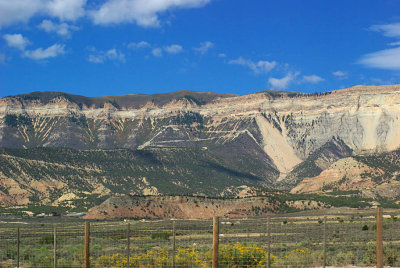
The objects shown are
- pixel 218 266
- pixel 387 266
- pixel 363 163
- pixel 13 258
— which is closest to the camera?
pixel 218 266

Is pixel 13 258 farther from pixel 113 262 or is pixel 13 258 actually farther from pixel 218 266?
pixel 218 266

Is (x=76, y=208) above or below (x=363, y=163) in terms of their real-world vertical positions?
below

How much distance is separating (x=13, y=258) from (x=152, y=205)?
9771cm

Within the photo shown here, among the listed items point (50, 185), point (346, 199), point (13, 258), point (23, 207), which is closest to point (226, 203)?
point (346, 199)

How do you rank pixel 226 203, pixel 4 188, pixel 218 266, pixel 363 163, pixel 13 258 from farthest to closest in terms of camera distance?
pixel 363 163, pixel 4 188, pixel 226 203, pixel 13 258, pixel 218 266

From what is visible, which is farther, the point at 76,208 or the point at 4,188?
the point at 4,188

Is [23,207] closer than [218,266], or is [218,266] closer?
[218,266]

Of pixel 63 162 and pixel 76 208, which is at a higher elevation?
pixel 63 162

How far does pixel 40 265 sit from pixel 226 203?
106m

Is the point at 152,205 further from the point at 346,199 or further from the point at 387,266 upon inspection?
the point at 387,266

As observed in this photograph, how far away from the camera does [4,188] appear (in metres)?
163

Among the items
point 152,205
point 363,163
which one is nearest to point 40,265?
point 152,205

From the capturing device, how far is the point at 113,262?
28781mm

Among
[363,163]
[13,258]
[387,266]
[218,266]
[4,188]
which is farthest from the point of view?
[363,163]
